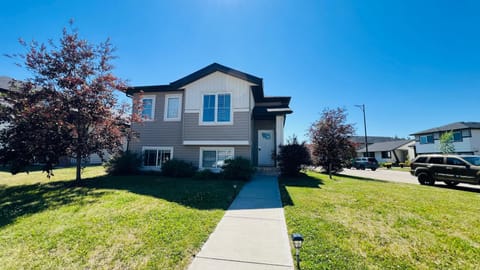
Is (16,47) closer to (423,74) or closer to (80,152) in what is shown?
(80,152)

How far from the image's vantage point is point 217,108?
11.9 metres

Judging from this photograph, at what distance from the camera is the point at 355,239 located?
12.5ft

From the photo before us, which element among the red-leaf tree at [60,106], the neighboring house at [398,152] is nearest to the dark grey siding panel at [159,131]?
the red-leaf tree at [60,106]

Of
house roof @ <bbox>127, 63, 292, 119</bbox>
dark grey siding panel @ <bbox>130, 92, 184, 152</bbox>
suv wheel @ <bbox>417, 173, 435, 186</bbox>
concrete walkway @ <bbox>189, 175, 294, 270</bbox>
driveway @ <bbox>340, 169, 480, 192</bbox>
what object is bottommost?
driveway @ <bbox>340, 169, 480, 192</bbox>

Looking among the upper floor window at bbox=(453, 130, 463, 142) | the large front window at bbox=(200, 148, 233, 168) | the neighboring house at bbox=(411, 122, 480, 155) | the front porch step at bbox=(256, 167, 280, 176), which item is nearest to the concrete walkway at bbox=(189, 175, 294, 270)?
the large front window at bbox=(200, 148, 233, 168)

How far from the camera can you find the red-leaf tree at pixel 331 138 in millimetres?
13406

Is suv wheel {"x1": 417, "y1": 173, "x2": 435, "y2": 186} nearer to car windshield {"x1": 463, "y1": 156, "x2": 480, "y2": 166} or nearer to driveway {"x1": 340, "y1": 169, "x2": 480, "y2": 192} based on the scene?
driveway {"x1": 340, "y1": 169, "x2": 480, "y2": 192}

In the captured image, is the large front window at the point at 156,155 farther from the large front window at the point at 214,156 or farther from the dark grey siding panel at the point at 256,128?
the dark grey siding panel at the point at 256,128

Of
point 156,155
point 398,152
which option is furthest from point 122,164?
point 398,152

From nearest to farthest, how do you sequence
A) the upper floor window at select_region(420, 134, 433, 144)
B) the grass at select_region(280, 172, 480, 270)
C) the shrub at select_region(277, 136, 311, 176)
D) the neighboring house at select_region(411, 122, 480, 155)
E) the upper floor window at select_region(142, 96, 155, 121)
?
1. the grass at select_region(280, 172, 480, 270)
2. the shrub at select_region(277, 136, 311, 176)
3. the upper floor window at select_region(142, 96, 155, 121)
4. the neighboring house at select_region(411, 122, 480, 155)
5. the upper floor window at select_region(420, 134, 433, 144)

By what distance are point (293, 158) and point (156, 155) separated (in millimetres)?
9174

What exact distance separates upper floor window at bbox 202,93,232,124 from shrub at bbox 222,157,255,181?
2.74 m

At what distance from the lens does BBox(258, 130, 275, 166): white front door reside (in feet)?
46.3

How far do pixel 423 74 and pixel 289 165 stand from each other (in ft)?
44.8
